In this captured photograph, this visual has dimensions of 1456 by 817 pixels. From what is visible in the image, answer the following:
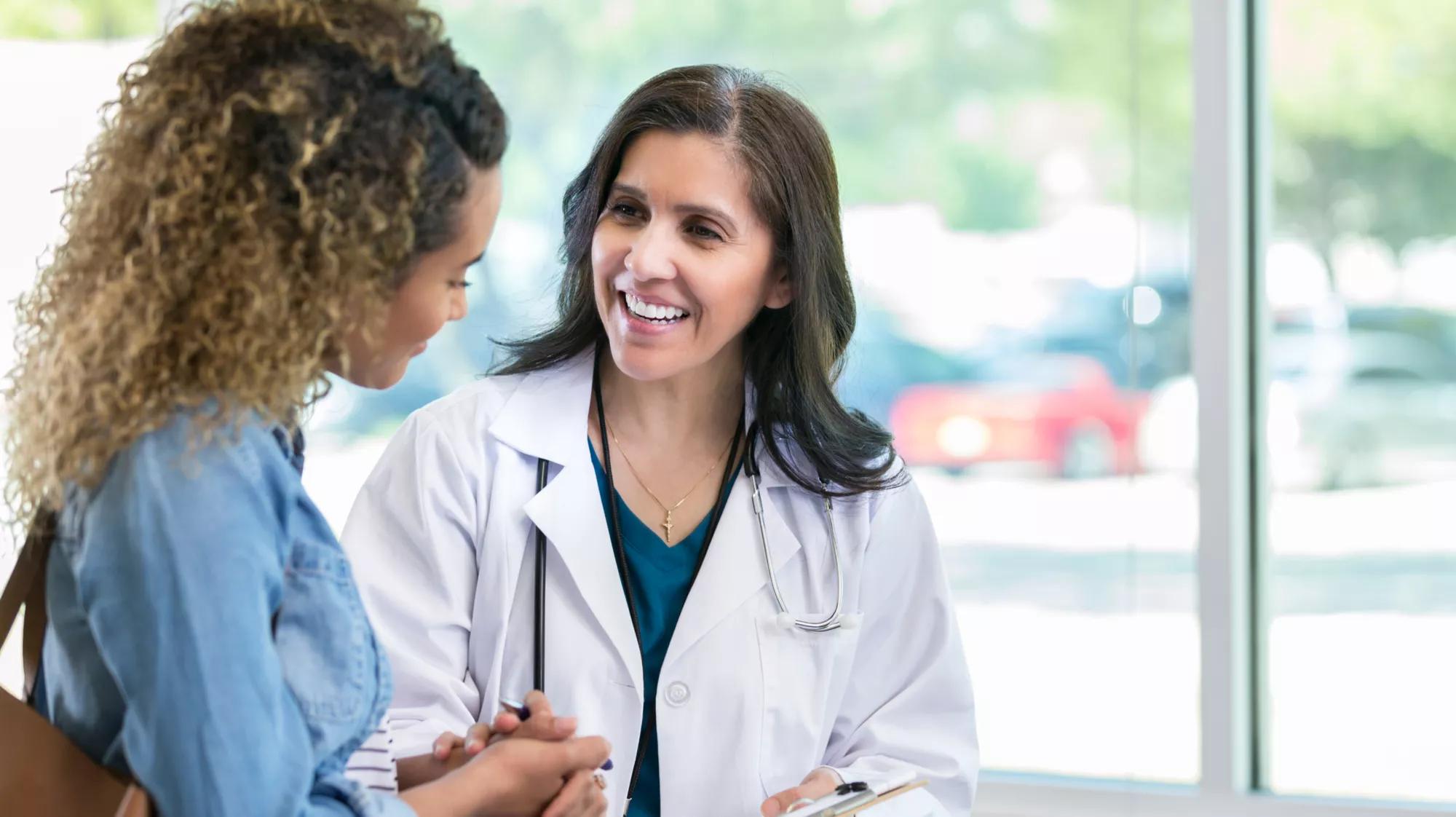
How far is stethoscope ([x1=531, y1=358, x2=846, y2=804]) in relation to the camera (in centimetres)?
182

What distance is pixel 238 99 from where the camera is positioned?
3.42 ft

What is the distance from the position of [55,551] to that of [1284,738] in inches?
93.2

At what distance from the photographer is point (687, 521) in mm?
1970

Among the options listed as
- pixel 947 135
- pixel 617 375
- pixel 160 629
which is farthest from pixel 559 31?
pixel 160 629

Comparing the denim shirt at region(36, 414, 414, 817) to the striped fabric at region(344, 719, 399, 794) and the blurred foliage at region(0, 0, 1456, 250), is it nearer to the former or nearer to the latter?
the striped fabric at region(344, 719, 399, 794)

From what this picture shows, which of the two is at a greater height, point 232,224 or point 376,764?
point 232,224

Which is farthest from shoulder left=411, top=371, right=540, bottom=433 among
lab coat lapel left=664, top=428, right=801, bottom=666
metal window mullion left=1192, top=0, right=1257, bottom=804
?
metal window mullion left=1192, top=0, right=1257, bottom=804

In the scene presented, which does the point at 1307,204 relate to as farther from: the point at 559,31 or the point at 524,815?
the point at 524,815

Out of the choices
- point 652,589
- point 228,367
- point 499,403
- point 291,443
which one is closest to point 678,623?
point 652,589

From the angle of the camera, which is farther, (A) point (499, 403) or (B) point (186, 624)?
(A) point (499, 403)

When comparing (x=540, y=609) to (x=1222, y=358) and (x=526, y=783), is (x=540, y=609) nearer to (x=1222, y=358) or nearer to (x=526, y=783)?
(x=526, y=783)

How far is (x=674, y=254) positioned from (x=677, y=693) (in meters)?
0.59

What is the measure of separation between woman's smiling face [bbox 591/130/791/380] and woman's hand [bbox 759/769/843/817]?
22.6 inches

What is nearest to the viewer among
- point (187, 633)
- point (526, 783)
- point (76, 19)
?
point (187, 633)
